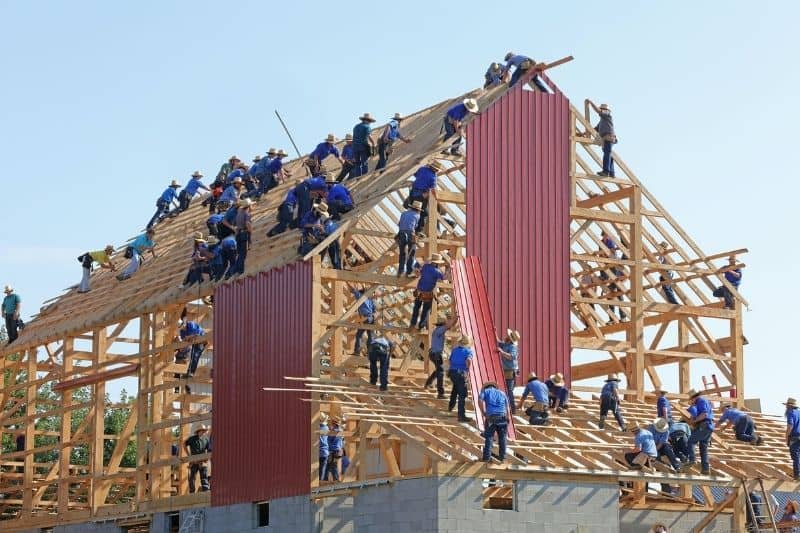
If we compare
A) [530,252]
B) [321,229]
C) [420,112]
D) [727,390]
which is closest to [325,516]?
[321,229]

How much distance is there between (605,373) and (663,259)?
2.80m

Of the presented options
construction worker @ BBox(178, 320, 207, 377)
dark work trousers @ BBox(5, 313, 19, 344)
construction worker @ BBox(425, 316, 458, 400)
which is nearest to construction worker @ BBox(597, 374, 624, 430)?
construction worker @ BBox(425, 316, 458, 400)

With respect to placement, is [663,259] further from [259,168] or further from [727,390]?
[259,168]

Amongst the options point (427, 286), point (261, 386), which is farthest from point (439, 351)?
point (261, 386)

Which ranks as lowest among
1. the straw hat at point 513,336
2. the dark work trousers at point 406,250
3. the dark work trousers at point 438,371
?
the dark work trousers at point 438,371

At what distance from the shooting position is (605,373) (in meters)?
36.8

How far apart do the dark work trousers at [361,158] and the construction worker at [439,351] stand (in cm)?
637

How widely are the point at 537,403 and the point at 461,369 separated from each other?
2.41 meters

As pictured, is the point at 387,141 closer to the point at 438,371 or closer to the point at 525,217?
the point at 525,217

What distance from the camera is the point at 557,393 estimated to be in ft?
104

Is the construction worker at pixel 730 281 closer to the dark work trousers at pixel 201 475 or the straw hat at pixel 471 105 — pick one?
the straw hat at pixel 471 105

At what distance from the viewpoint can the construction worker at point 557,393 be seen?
1248 inches

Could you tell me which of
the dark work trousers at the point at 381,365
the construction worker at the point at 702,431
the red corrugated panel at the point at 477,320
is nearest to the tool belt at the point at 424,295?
the red corrugated panel at the point at 477,320

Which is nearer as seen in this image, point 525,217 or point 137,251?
point 525,217
